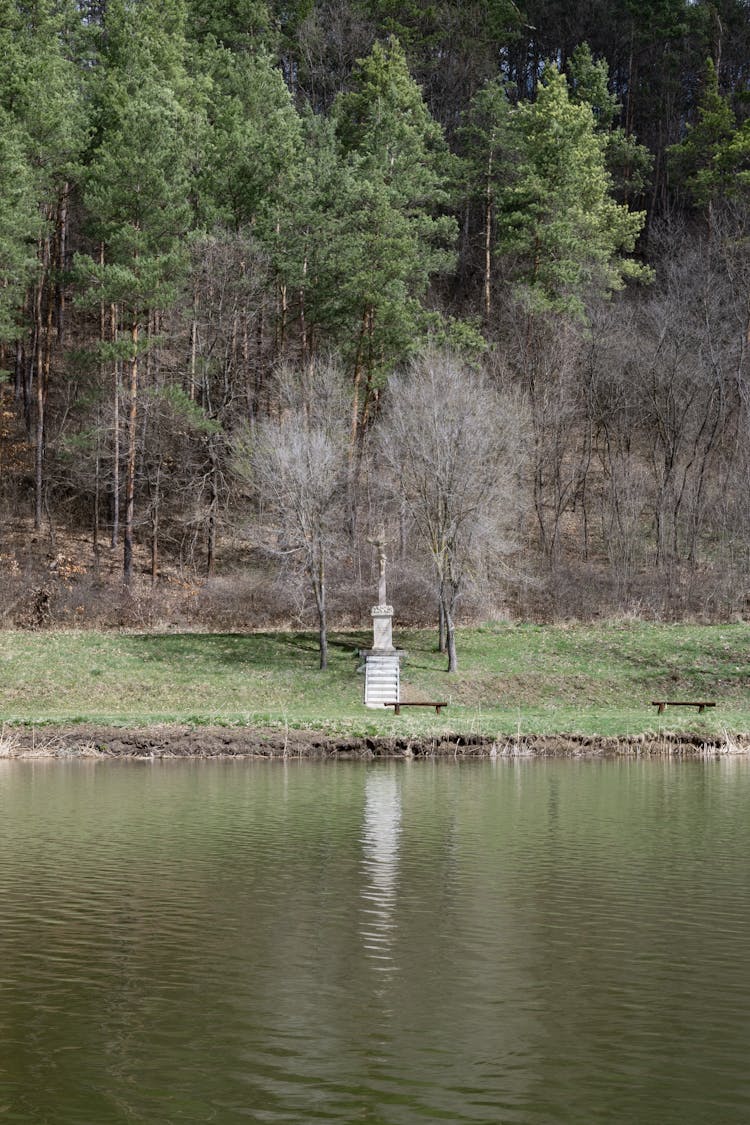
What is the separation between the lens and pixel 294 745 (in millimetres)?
27781

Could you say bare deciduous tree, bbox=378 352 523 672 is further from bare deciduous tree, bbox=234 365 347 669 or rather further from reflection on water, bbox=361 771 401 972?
reflection on water, bbox=361 771 401 972

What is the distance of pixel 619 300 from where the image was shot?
61.1 meters

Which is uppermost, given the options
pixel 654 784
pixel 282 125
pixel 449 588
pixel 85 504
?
pixel 282 125

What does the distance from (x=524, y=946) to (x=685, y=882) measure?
3.68m

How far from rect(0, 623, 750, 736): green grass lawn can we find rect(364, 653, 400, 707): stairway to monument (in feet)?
1.94

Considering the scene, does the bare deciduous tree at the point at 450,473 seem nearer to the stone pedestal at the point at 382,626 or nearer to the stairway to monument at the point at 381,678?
the stone pedestal at the point at 382,626

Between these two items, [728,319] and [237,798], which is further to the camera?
[728,319]

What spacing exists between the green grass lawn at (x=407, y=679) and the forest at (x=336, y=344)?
7.31 ft

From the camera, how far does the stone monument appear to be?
36.2 meters

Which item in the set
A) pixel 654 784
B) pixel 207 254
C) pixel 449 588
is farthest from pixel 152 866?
pixel 207 254

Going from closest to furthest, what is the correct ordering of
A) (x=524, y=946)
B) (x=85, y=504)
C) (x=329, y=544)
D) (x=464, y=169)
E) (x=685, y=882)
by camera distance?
(x=524, y=946), (x=685, y=882), (x=329, y=544), (x=85, y=504), (x=464, y=169)

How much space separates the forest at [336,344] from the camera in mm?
45500

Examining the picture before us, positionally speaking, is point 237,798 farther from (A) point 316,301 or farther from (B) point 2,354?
(B) point 2,354

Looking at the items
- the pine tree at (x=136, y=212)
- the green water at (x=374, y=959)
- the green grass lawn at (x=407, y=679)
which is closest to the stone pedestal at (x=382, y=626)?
the green grass lawn at (x=407, y=679)
